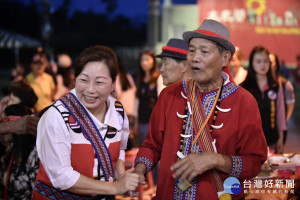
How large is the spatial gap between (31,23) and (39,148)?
3255cm

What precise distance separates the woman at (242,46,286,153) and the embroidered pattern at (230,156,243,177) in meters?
2.90

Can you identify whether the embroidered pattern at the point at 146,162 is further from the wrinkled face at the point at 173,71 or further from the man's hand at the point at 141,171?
the wrinkled face at the point at 173,71

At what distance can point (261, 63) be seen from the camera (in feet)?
17.7

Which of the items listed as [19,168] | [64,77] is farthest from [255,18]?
[19,168]

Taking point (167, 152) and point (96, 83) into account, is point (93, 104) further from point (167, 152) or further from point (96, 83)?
point (167, 152)

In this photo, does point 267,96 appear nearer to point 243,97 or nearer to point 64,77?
point 243,97

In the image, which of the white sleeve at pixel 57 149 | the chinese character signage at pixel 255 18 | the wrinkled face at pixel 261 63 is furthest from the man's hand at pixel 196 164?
the chinese character signage at pixel 255 18

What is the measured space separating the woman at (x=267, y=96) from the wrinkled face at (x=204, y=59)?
2805 millimetres

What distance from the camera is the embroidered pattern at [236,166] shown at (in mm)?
2457

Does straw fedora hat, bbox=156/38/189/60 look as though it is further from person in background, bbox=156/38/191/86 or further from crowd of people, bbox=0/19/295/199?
crowd of people, bbox=0/19/295/199

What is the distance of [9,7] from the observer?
31.8 metres

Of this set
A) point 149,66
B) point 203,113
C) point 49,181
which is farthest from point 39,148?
point 149,66

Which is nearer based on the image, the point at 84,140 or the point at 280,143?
the point at 84,140

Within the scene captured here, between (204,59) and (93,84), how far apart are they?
62 centimetres
